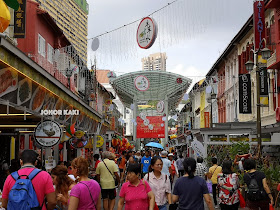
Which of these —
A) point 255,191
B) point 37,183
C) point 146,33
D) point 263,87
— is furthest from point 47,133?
point 263,87

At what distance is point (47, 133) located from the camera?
12453 mm

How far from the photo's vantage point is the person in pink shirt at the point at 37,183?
5.62 metres

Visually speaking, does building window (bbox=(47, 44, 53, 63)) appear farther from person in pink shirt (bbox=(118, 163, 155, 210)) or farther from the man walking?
person in pink shirt (bbox=(118, 163, 155, 210))

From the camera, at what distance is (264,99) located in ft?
75.3

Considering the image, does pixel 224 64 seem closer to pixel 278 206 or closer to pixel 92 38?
pixel 92 38

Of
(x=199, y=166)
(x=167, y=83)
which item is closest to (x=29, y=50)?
(x=199, y=166)

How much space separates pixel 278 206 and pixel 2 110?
8.33 metres

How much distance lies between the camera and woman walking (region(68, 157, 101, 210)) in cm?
584

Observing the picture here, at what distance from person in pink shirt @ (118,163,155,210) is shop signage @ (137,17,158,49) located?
8733 mm

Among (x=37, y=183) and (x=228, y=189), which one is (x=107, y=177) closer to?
(x=228, y=189)

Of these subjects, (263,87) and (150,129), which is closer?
(263,87)

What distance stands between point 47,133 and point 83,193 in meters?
6.81

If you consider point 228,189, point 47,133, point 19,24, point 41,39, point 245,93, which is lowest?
point 228,189

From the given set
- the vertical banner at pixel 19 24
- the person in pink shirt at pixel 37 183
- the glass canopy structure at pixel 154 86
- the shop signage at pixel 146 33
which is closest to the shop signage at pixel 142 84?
the vertical banner at pixel 19 24
